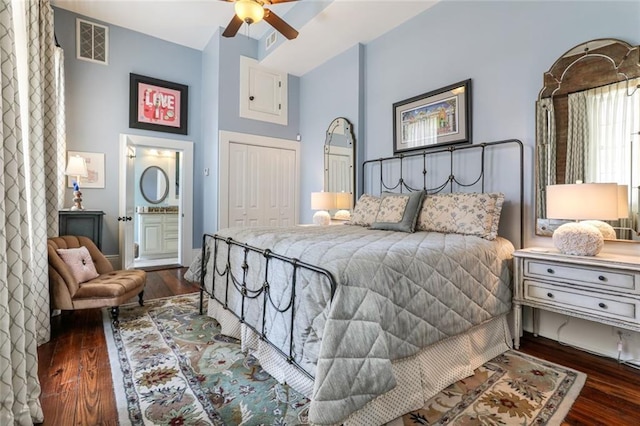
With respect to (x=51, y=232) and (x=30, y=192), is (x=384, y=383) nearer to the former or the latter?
(x=30, y=192)

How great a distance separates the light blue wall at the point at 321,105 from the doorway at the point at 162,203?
6.30 feet

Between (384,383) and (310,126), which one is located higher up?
(310,126)

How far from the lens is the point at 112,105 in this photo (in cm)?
456

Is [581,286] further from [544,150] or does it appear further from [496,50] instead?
[496,50]

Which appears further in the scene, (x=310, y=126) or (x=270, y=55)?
(x=310, y=126)

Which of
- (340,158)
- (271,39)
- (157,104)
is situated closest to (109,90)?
(157,104)

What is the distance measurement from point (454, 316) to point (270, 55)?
4.33m

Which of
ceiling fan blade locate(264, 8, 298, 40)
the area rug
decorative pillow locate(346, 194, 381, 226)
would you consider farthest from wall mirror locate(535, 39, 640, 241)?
ceiling fan blade locate(264, 8, 298, 40)

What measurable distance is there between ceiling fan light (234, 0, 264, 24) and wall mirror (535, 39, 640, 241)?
2.39 meters

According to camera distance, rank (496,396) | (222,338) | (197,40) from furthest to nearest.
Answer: (197,40) → (222,338) → (496,396)

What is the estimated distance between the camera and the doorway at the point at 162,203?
203 inches

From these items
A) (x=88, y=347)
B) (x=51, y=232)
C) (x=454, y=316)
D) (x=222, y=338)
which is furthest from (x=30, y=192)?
(x=454, y=316)

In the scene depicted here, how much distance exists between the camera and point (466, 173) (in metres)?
3.07

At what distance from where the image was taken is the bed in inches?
50.7
